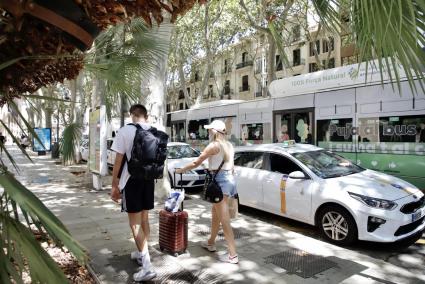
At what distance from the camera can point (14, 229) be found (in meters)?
0.91

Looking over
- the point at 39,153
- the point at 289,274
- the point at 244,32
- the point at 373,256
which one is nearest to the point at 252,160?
the point at 373,256

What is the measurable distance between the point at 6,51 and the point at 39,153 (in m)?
28.3

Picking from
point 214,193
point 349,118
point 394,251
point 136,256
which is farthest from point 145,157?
point 349,118

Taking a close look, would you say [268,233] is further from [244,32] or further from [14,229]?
[244,32]

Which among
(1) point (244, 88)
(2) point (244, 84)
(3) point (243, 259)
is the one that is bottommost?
(3) point (243, 259)

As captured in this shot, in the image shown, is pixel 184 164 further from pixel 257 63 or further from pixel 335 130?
pixel 257 63

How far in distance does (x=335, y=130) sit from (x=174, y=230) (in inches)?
265

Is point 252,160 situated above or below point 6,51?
below

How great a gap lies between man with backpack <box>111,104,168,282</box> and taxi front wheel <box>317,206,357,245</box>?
3.03m

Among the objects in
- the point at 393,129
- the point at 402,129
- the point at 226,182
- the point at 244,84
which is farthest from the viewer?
the point at 244,84

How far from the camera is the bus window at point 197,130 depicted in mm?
16141

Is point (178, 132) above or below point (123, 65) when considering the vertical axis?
below

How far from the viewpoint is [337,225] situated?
5703 mm

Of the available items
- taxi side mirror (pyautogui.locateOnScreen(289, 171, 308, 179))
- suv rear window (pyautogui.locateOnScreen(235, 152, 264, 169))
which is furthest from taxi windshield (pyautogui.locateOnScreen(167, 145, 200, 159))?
taxi side mirror (pyautogui.locateOnScreen(289, 171, 308, 179))
